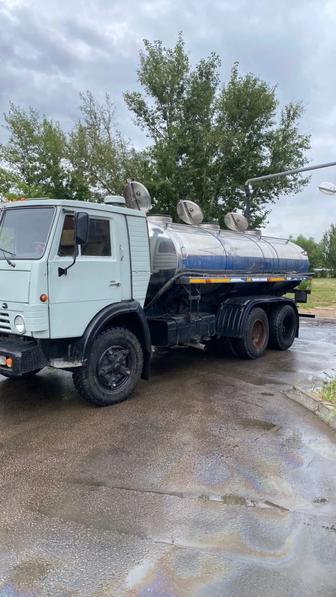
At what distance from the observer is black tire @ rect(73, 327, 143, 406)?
575 centimetres

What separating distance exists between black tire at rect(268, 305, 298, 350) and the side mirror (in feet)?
18.8

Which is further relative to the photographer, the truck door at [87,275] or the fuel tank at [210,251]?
the fuel tank at [210,251]

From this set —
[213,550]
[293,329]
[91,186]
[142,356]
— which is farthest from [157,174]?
[213,550]

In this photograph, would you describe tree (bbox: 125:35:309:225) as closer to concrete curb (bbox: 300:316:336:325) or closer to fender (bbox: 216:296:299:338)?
concrete curb (bbox: 300:316:336:325)

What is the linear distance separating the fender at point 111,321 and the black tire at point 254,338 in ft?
9.15

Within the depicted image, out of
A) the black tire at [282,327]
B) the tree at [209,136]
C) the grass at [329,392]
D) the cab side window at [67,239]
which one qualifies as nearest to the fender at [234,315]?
the black tire at [282,327]

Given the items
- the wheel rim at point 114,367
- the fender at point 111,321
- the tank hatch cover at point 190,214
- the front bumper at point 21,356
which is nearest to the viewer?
the front bumper at point 21,356

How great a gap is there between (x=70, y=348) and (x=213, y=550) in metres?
3.26

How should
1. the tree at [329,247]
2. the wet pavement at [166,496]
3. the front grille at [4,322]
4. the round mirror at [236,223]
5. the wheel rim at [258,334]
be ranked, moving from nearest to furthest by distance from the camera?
the wet pavement at [166,496]
the front grille at [4,322]
the wheel rim at [258,334]
the round mirror at [236,223]
the tree at [329,247]

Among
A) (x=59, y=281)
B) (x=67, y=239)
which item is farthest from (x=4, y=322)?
(x=67, y=239)

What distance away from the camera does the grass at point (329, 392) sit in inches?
225

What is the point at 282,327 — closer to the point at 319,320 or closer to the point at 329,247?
the point at 319,320

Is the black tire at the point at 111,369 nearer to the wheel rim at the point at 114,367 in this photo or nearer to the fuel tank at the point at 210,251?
the wheel rim at the point at 114,367

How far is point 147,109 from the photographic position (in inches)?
989
